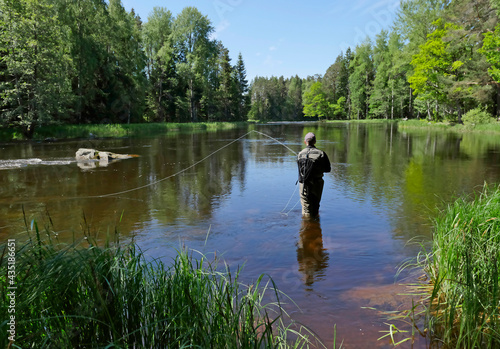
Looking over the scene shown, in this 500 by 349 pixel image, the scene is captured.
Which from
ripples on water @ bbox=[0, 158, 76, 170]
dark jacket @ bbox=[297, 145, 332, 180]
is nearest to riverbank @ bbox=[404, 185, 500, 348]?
dark jacket @ bbox=[297, 145, 332, 180]

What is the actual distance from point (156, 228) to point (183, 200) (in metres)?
2.63

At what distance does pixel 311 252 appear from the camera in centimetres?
609

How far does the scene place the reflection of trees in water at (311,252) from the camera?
17.1ft

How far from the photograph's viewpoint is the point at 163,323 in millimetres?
2914

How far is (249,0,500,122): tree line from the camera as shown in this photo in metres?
32.1

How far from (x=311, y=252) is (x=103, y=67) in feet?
135

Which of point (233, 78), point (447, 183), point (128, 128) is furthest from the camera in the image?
point (233, 78)

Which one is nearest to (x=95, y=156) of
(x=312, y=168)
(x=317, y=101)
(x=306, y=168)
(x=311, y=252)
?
(x=306, y=168)

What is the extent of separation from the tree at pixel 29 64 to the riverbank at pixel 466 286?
3195 centimetres

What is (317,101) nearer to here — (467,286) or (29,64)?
(29,64)

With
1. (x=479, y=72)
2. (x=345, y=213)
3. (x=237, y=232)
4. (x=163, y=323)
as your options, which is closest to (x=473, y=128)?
(x=479, y=72)

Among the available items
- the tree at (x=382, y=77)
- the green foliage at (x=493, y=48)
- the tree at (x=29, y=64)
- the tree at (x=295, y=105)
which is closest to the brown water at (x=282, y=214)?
the tree at (x=29, y=64)

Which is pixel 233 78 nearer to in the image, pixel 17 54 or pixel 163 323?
pixel 17 54

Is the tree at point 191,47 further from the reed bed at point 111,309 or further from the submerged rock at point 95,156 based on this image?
the reed bed at point 111,309
